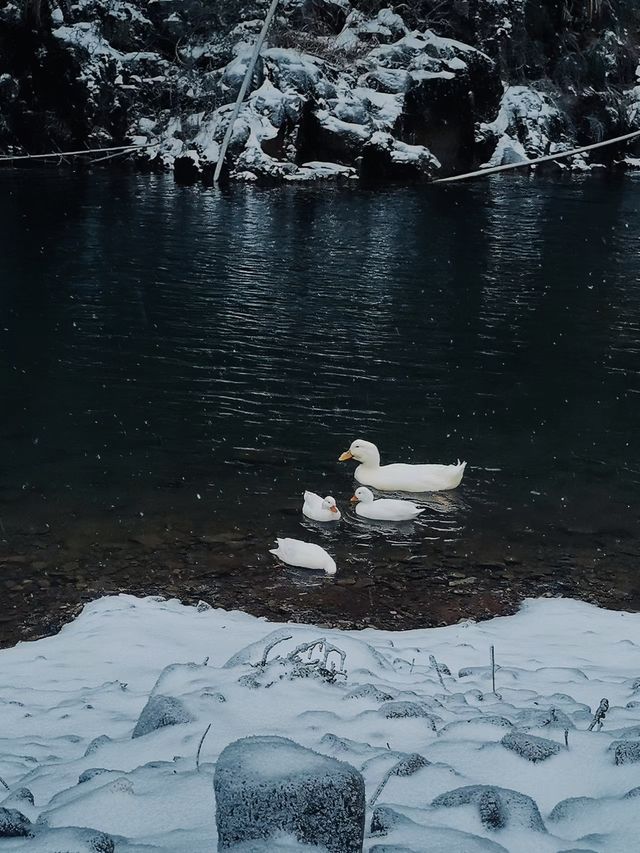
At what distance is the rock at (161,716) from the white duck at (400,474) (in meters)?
7.74

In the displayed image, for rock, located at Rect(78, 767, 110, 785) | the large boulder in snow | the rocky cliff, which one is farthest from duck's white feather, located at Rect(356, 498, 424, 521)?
the rocky cliff

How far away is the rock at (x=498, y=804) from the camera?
4.00m

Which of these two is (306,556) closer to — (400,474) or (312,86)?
(400,474)

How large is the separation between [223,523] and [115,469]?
249cm

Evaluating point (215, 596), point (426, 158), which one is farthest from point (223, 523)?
point (426, 158)

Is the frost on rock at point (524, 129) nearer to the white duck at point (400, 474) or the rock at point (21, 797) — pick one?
the white duck at point (400, 474)

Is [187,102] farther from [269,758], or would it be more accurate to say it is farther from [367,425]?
[269,758]

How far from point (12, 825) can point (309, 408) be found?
1263 cm

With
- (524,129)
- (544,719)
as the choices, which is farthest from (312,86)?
(544,719)

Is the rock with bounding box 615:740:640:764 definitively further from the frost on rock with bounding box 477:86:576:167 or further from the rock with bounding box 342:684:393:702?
the frost on rock with bounding box 477:86:576:167

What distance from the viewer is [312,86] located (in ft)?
164

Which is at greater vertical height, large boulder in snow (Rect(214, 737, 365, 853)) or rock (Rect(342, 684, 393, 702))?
large boulder in snow (Rect(214, 737, 365, 853))

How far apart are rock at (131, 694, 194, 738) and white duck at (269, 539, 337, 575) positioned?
519 centimetres

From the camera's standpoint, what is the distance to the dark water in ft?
35.7
